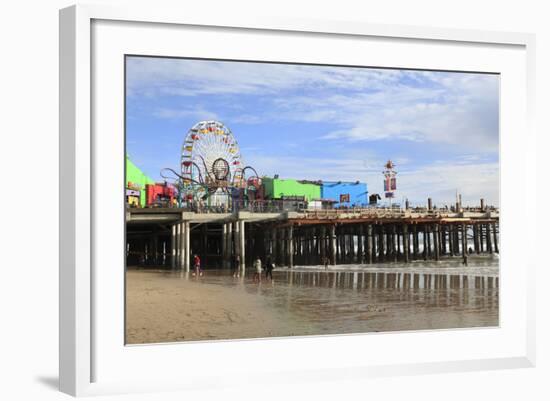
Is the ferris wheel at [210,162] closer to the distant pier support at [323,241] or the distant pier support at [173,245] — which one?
the distant pier support at [173,245]

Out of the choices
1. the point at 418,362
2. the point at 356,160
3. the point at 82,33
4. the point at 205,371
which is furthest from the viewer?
the point at 356,160

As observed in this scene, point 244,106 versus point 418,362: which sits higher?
point 244,106

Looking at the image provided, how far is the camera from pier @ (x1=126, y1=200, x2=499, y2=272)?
8.80 m

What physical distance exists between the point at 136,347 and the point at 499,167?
4.40 m

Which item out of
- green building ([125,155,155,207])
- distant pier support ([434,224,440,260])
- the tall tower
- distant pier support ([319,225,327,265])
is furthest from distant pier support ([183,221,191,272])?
distant pier support ([434,224,440,260])

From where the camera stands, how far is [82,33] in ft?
19.2

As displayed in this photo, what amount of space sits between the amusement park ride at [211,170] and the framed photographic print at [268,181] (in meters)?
0.05

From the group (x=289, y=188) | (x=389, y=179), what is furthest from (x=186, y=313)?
(x=389, y=179)

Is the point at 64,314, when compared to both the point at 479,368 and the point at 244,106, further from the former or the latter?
the point at 479,368

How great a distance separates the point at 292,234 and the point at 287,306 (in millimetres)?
3988

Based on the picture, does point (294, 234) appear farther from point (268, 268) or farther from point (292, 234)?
point (268, 268)

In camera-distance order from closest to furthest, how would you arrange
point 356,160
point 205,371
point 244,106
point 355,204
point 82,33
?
point 82,33
point 205,371
point 244,106
point 356,160
point 355,204

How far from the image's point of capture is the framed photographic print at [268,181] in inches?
235

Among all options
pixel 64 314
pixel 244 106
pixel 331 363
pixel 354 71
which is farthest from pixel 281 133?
pixel 64 314
